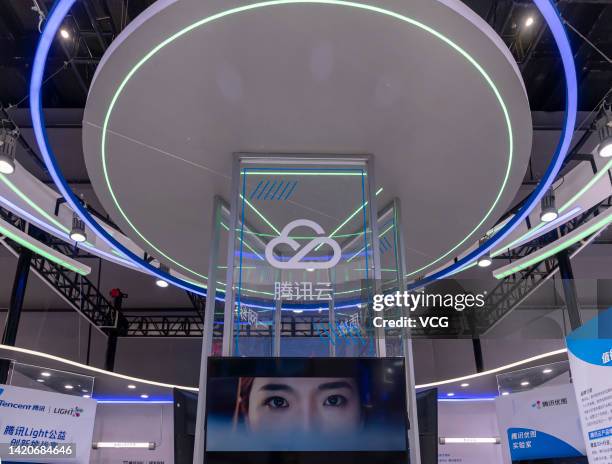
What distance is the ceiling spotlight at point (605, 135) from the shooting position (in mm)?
5777

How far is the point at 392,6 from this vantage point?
303cm

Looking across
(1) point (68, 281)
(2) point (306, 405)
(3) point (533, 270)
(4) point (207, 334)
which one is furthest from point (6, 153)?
(3) point (533, 270)

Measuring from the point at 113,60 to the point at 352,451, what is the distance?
285cm

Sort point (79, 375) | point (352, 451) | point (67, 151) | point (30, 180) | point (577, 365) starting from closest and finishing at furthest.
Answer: point (352, 451) < point (577, 365) < point (30, 180) < point (67, 151) < point (79, 375)

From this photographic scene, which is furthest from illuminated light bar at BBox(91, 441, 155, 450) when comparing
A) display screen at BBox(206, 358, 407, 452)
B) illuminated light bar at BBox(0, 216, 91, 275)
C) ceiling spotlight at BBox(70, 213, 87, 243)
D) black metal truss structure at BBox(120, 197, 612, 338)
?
display screen at BBox(206, 358, 407, 452)

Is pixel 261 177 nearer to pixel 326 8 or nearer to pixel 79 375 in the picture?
pixel 326 8

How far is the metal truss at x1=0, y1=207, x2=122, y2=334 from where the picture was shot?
10.6 metres

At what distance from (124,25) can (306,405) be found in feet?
19.4

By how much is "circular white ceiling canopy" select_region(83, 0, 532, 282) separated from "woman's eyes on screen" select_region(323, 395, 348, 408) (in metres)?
1.52

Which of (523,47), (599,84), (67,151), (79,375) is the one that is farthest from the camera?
(79,375)

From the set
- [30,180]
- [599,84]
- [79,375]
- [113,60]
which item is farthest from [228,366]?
[79,375]

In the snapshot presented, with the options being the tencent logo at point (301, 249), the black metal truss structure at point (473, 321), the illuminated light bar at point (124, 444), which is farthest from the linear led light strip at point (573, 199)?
the illuminated light bar at point (124, 444)

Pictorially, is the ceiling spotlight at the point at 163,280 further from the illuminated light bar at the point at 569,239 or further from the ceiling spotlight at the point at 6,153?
the illuminated light bar at the point at 569,239

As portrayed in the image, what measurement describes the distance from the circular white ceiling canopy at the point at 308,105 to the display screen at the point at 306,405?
1.39 metres
